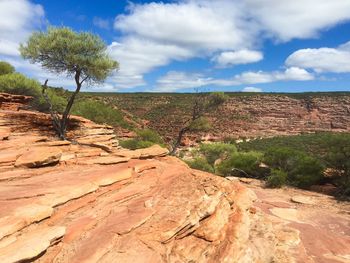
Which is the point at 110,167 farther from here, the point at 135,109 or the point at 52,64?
the point at 135,109

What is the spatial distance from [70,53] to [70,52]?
0.07 meters

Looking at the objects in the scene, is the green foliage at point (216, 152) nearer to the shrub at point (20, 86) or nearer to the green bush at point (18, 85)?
the shrub at point (20, 86)

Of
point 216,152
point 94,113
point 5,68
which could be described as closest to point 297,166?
point 216,152

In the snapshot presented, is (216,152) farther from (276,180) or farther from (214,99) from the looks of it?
(276,180)

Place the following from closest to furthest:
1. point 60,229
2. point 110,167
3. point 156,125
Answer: point 60,229 → point 110,167 → point 156,125

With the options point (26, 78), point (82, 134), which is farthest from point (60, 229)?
point (26, 78)

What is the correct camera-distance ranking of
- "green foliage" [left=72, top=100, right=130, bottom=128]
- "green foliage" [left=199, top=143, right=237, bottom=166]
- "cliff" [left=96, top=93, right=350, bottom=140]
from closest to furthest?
"green foliage" [left=72, top=100, right=130, bottom=128] → "green foliage" [left=199, top=143, right=237, bottom=166] → "cliff" [left=96, top=93, right=350, bottom=140]

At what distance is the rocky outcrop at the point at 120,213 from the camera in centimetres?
780

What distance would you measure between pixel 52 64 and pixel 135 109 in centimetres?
8374

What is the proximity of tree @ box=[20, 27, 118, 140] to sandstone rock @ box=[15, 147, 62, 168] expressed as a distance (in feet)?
25.5

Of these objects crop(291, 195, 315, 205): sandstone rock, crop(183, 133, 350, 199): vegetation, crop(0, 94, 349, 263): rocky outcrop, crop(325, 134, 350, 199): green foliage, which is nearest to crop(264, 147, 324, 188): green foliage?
crop(183, 133, 350, 199): vegetation

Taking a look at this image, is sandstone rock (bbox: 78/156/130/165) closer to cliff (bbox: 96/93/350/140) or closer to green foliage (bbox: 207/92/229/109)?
green foliage (bbox: 207/92/229/109)

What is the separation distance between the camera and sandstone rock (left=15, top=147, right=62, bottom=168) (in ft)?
37.4

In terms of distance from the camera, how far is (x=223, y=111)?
4205 inches
